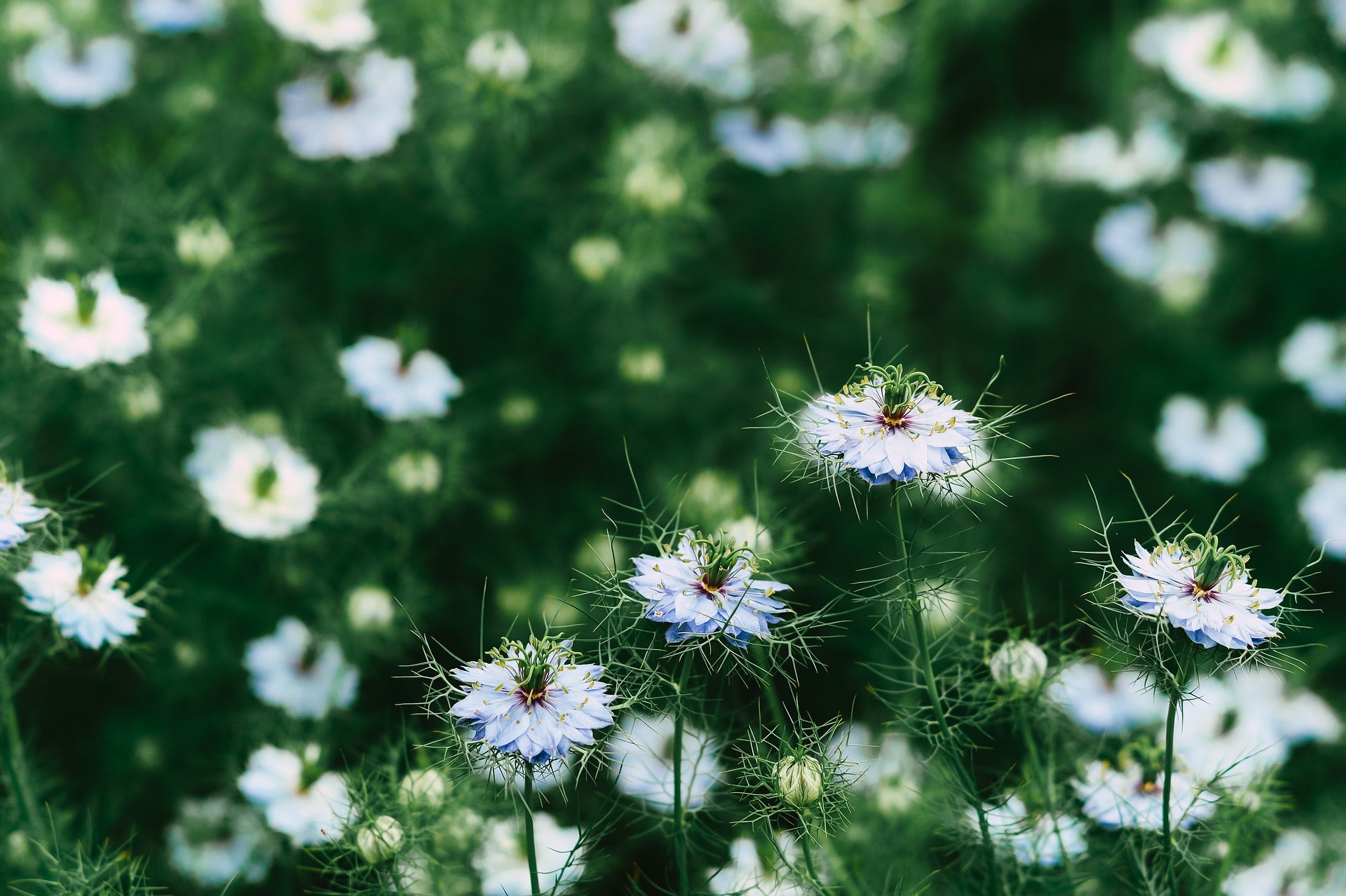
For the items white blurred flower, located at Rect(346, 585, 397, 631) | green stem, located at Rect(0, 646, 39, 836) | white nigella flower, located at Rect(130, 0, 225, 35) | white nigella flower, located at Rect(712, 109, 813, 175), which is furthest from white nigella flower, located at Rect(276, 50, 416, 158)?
green stem, located at Rect(0, 646, 39, 836)

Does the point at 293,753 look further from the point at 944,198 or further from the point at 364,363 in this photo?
the point at 944,198

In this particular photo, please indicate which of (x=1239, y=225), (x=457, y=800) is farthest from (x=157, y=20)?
(x=1239, y=225)

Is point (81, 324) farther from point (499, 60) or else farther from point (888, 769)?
point (888, 769)

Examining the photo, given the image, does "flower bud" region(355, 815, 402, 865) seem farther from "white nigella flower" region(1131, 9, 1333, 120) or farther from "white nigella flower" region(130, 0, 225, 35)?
"white nigella flower" region(1131, 9, 1333, 120)

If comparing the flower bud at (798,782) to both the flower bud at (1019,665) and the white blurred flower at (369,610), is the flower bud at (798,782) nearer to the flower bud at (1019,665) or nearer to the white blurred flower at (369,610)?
the flower bud at (1019,665)

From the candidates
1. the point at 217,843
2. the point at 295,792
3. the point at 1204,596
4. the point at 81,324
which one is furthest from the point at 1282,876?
the point at 81,324

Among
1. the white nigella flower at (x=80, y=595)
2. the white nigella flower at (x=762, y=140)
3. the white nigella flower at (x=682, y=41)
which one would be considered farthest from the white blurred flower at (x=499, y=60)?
the white nigella flower at (x=80, y=595)
